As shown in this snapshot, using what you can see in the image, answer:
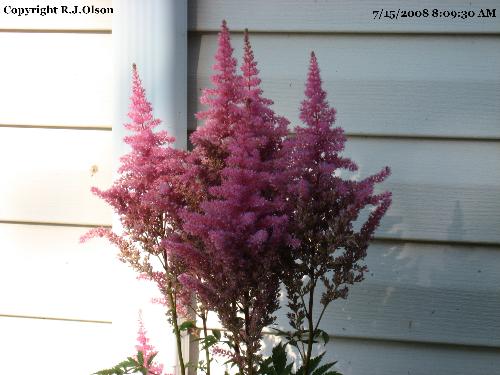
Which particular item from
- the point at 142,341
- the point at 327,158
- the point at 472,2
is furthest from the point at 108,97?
the point at 472,2

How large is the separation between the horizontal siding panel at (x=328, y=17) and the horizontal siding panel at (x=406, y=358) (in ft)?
3.39

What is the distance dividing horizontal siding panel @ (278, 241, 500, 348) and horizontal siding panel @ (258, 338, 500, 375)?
0.11 feet

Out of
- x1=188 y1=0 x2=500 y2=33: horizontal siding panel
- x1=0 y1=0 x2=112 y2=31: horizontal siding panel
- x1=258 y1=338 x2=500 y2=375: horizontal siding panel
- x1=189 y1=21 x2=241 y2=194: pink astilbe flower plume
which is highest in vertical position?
x1=0 y1=0 x2=112 y2=31: horizontal siding panel

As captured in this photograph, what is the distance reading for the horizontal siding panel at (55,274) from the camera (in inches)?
95.9

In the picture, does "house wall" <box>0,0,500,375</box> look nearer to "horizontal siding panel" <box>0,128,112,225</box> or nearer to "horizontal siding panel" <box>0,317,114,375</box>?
"horizontal siding panel" <box>0,128,112,225</box>

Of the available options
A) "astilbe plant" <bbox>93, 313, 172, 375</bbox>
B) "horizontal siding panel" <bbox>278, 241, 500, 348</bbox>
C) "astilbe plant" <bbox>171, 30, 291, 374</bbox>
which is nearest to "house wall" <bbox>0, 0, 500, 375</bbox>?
"horizontal siding panel" <bbox>278, 241, 500, 348</bbox>

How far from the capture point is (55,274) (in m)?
2.47

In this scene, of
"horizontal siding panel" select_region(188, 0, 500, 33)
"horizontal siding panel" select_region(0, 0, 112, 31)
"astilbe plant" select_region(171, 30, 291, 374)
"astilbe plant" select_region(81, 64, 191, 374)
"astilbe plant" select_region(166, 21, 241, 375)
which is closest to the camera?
"astilbe plant" select_region(171, 30, 291, 374)

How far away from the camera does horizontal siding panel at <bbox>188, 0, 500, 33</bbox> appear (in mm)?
2145

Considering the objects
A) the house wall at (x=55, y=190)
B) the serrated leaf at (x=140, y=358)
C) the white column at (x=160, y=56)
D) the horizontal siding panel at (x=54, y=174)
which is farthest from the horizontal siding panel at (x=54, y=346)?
the serrated leaf at (x=140, y=358)

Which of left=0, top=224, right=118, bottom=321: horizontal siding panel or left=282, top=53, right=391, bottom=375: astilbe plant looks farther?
left=0, top=224, right=118, bottom=321: horizontal siding panel

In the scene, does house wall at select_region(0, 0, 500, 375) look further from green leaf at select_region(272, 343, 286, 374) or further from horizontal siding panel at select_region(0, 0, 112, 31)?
green leaf at select_region(272, 343, 286, 374)

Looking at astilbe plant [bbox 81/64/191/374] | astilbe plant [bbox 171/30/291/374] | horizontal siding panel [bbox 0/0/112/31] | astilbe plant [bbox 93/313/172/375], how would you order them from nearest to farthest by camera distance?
1. astilbe plant [bbox 171/30/291/374]
2. astilbe plant [bbox 81/64/191/374]
3. astilbe plant [bbox 93/313/172/375]
4. horizontal siding panel [bbox 0/0/112/31]

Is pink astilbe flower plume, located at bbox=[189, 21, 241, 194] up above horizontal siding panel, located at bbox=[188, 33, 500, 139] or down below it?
below
